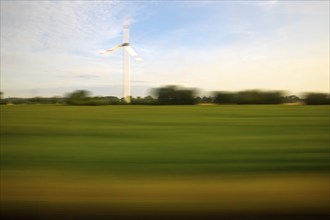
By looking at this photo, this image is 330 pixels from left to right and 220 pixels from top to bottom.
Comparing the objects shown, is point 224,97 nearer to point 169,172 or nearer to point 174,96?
point 174,96

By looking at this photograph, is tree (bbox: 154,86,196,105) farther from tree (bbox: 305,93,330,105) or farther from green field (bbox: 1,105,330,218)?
tree (bbox: 305,93,330,105)

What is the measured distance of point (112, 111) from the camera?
27156mm

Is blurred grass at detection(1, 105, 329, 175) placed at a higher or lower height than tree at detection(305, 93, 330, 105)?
lower

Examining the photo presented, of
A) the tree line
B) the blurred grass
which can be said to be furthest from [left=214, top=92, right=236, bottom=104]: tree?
the blurred grass

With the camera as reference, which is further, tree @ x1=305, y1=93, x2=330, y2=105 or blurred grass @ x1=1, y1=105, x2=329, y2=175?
tree @ x1=305, y1=93, x2=330, y2=105

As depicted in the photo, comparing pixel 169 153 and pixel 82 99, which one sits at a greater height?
pixel 82 99

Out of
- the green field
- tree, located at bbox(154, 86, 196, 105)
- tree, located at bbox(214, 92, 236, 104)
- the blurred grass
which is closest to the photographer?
the green field

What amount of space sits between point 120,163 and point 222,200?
3766mm

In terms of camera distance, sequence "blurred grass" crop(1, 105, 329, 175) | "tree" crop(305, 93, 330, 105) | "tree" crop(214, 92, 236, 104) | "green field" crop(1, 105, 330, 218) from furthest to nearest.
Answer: "tree" crop(305, 93, 330, 105) < "tree" crop(214, 92, 236, 104) < "blurred grass" crop(1, 105, 329, 175) < "green field" crop(1, 105, 330, 218)

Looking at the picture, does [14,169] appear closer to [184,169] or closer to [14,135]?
[184,169]

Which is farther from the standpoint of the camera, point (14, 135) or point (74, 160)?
point (14, 135)

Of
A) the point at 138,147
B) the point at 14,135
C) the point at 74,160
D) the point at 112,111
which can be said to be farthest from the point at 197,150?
the point at 112,111

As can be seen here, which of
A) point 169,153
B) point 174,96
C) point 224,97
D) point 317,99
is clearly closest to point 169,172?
point 169,153

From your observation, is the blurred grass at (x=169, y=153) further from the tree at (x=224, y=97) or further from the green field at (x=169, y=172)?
the tree at (x=224, y=97)
